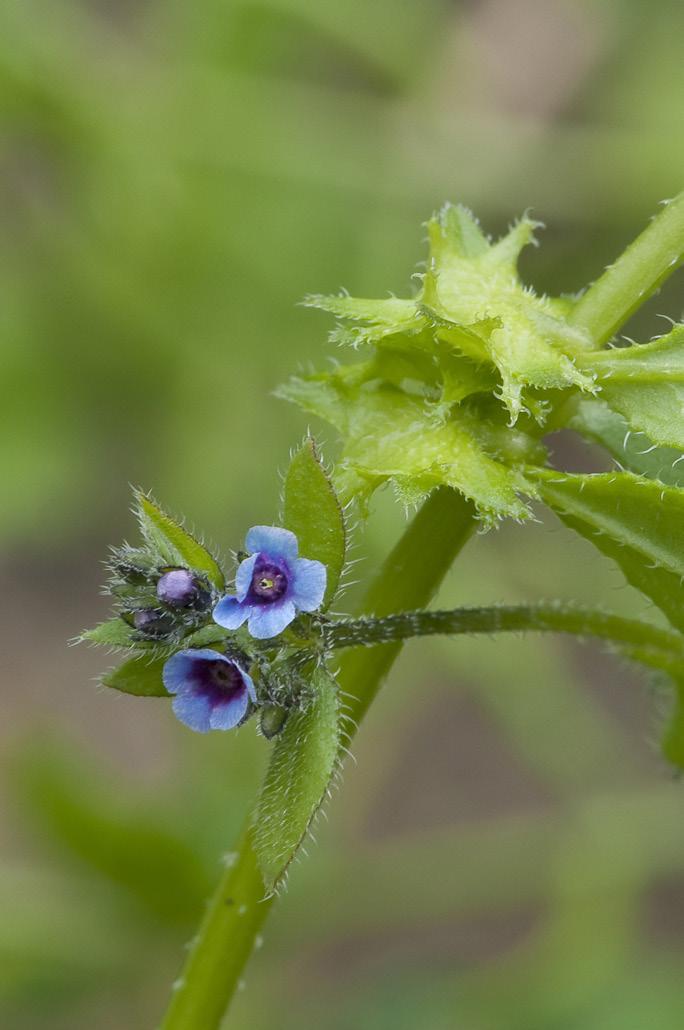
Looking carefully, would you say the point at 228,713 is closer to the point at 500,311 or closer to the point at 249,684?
the point at 249,684

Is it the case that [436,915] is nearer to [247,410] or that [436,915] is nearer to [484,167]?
[247,410]

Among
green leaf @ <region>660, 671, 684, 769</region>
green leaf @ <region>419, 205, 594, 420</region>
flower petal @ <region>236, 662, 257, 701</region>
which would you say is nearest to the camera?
flower petal @ <region>236, 662, 257, 701</region>

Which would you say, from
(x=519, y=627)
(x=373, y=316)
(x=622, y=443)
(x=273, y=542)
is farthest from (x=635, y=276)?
(x=273, y=542)

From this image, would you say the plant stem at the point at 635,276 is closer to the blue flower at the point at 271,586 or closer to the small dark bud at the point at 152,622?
the blue flower at the point at 271,586

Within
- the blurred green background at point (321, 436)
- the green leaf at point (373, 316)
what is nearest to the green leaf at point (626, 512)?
the green leaf at point (373, 316)

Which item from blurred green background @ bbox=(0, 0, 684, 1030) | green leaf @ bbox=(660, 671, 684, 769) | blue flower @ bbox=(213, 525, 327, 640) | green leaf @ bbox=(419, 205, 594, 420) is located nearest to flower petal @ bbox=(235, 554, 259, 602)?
blue flower @ bbox=(213, 525, 327, 640)

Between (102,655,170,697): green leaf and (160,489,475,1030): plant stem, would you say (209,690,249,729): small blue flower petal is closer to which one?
(102,655,170,697): green leaf

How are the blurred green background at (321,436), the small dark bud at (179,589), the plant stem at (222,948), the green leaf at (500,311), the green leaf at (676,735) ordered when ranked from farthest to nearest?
the blurred green background at (321,436)
the green leaf at (676,735)
the plant stem at (222,948)
the green leaf at (500,311)
the small dark bud at (179,589)
